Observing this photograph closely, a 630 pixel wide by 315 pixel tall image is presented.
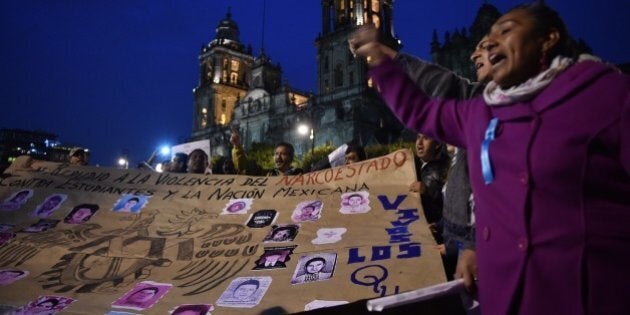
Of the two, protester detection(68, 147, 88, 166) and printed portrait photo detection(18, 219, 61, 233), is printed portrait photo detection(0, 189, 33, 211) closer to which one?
printed portrait photo detection(18, 219, 61, 233)

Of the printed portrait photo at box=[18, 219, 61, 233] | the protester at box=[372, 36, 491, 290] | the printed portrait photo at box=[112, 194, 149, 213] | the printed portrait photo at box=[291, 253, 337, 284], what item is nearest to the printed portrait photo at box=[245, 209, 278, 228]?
the printed portrait photo at box=[291, 253, 337, 284]

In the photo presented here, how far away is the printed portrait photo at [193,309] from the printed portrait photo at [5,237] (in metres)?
2.35

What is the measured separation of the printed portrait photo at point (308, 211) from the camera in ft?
A: 13.6

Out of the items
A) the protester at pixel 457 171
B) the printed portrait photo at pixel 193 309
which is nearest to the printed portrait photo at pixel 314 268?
the printed portrait photo at pixel 193 309

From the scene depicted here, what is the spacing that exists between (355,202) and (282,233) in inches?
32.5

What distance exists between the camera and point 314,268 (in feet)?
11.0

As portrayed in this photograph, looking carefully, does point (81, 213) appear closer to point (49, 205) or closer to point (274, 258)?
point (49, 205)

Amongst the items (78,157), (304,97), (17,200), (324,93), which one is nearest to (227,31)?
(304,97)

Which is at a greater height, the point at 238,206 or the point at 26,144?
the point at 26,144

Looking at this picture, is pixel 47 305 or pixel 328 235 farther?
pixel 328 235

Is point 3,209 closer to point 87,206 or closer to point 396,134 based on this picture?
point 87,206

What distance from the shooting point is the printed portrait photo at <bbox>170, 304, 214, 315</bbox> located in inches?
119

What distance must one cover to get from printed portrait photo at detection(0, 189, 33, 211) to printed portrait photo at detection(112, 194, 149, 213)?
3.81 ft

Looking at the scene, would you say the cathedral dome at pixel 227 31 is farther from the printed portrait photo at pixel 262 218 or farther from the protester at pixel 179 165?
the printed portrait photo at pixel 262 218
